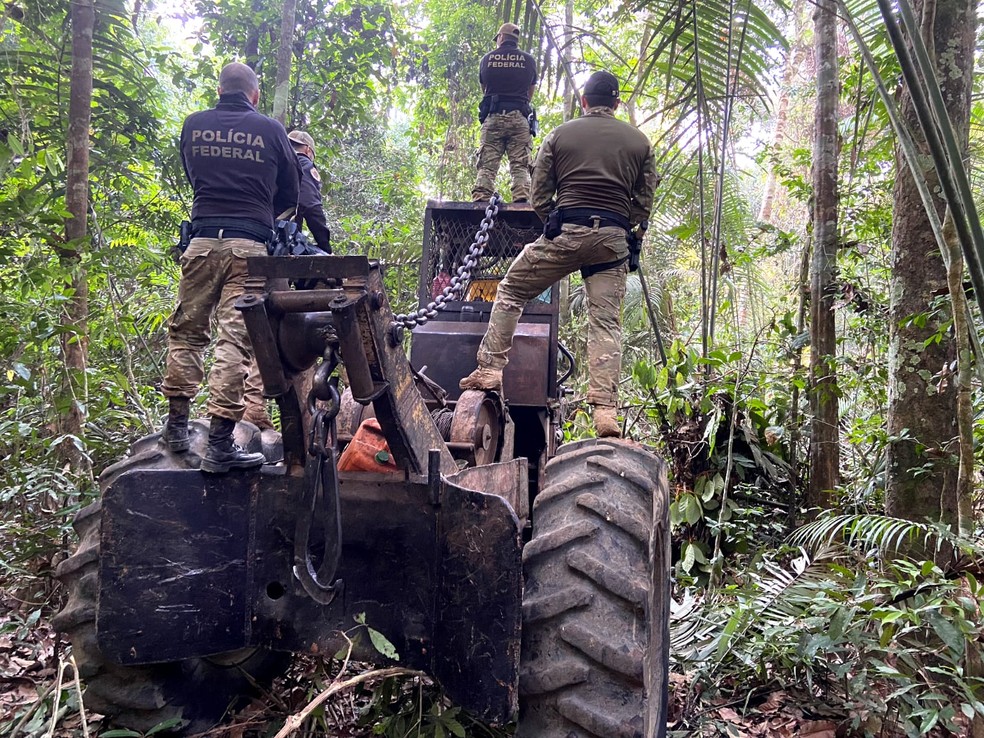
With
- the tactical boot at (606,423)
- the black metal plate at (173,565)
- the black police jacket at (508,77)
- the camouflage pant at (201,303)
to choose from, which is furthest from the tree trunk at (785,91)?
→ the black metal plate at (173,565)

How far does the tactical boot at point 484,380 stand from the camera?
3.64 metres

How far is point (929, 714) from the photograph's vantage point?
2680 millimetres

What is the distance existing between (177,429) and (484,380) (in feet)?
4.75

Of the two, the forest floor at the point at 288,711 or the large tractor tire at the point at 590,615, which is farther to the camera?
the forest floor at the point at 288,711

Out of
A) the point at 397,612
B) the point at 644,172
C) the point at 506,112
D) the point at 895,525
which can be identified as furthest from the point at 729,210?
the point at 397,612

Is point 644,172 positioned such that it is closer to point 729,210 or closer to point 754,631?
point 754,631

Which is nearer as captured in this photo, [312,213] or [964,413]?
[964,413]

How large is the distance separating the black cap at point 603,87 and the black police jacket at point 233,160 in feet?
5.76

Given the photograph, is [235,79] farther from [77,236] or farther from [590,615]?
[590,615]

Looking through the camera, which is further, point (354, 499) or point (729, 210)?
point (729, 210)

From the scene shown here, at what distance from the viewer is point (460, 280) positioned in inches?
154

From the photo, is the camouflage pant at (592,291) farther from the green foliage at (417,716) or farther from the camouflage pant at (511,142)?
the camouflage pant at (511,142)

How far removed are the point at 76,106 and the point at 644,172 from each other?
12.9 ft

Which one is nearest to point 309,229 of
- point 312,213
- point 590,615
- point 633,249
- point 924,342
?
point 312,213
